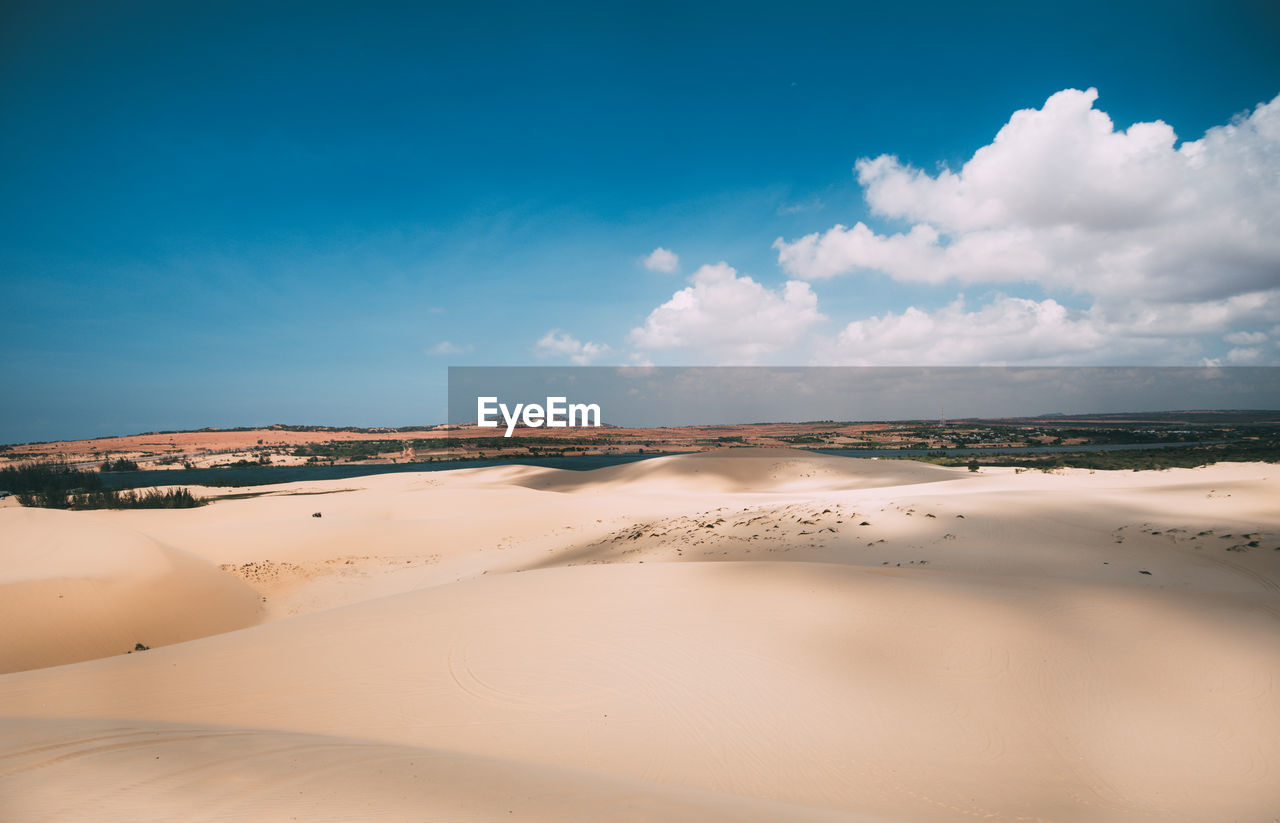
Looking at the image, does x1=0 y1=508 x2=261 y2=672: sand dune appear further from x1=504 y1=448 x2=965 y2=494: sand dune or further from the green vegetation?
x1=504 y1=448 x2=965 y2=494: sand dune

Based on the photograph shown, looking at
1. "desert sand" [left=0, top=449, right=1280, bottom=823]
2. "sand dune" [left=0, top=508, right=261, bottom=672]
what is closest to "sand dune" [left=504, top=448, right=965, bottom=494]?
"desert sand" [left=0, top=449, right=1280, bottom=823]

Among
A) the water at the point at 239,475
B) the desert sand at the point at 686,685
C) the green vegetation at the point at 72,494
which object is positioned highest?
the desert sand at the point at 686,685

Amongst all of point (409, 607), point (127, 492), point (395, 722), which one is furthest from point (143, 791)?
point (127, 492)

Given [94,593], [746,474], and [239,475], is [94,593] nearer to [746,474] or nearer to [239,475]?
[746,474]

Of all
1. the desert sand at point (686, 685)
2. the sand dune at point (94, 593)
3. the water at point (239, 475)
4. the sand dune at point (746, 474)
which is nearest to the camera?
the desert sand at point (686, 685)

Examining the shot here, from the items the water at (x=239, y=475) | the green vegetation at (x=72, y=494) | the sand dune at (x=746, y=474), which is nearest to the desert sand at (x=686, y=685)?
the green vegetation at (x=72, y=494)

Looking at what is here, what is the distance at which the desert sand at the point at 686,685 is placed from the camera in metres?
3.61

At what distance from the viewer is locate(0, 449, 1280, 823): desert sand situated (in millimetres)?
3611

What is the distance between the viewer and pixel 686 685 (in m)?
5.46

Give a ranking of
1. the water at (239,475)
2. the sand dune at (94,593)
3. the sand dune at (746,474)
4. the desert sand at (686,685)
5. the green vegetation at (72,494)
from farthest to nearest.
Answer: the water at (239,475), the sand dune at (746,474), the green vegetation at (72,494), the sand dune at (94,593), the desert sand at (686,685)

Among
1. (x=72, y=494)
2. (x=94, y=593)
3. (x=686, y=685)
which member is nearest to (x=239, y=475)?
(x=72, y=494)

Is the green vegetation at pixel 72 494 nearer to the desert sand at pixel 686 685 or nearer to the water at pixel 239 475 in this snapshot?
the water at pixel 239 475

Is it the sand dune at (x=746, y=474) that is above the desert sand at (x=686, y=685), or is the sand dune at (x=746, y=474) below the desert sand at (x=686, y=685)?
below

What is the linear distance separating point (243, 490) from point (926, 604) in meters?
38.8
